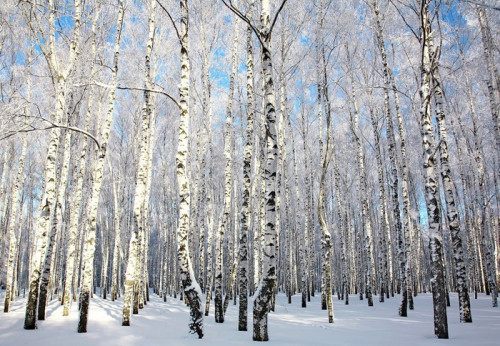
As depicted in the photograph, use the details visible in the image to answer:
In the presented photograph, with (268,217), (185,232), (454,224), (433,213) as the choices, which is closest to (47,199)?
Result: (185,232)

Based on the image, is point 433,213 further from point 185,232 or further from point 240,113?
point 240,113

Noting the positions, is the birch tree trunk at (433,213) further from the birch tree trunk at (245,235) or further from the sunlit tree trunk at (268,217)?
the birch tree trunk at (245,235)

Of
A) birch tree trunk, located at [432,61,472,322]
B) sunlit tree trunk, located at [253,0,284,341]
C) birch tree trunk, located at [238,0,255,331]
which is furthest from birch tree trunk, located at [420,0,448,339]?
birch tree trunk, located at [238,0,255,331]

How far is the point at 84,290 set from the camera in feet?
22.5

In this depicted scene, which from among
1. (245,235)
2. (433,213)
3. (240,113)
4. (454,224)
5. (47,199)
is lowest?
(245,235)

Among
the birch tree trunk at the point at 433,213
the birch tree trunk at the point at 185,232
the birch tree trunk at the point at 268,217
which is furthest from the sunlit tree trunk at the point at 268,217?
the birch tree trunk at the point at 433,213

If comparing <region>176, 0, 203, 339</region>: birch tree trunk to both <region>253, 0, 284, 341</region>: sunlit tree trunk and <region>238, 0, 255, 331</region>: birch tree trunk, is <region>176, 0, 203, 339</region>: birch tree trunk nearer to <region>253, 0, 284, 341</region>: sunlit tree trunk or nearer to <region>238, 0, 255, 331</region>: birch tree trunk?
<region>253, 0, 284, 341</region>: sunlit tree trunk

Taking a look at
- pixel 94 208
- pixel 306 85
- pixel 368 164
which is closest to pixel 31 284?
pixel 94 208

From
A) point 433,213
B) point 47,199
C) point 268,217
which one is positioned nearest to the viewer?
point 268,217

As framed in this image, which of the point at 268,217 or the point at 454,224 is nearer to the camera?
the point at 268,217

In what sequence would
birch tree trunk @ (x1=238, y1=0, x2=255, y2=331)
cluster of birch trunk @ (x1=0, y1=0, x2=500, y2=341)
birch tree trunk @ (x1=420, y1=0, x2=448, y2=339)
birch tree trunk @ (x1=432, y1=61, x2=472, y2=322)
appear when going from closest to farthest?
birch tree trunk @ (x1=420, y1=0, x2=448, y2=339) < cluster of birch trunk @ (x1=0, y1=0, x2=500, y2=341) < birch tree trunk @ (x1=238, y1=0, x2=255, y2=331) < birch tree trunk @ (x1=432, y1=61, x2=472, y2=322)

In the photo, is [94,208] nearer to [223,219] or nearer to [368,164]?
[223,219]

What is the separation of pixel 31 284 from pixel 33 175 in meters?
20.7

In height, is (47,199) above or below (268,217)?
above
